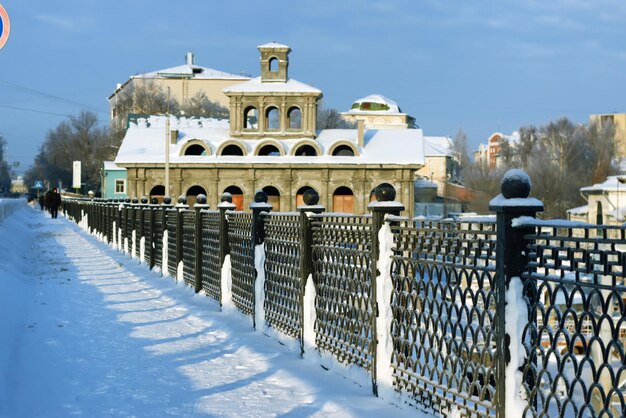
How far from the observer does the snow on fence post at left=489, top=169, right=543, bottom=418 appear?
4289mm

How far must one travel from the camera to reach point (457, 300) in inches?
238

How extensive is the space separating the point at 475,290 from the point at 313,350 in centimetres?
305

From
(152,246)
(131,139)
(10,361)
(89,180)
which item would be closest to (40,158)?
(89,180)

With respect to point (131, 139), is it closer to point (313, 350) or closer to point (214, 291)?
point (214, 291)

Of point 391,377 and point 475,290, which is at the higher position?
point 475,290

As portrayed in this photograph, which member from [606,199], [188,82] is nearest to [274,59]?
[606,199]

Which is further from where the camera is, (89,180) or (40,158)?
(40,158)

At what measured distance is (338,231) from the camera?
7070 mm

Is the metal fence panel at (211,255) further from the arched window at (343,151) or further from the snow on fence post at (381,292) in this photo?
the arched window at (343,151)

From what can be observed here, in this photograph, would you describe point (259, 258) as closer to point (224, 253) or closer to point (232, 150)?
point (224, 253)

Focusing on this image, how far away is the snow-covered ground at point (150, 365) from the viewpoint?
19.7 ft

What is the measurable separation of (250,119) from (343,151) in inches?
499

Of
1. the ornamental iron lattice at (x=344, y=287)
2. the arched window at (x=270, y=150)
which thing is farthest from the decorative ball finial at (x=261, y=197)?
the arched window at (x=270, y=150)

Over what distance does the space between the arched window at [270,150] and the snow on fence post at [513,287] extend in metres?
52.1
